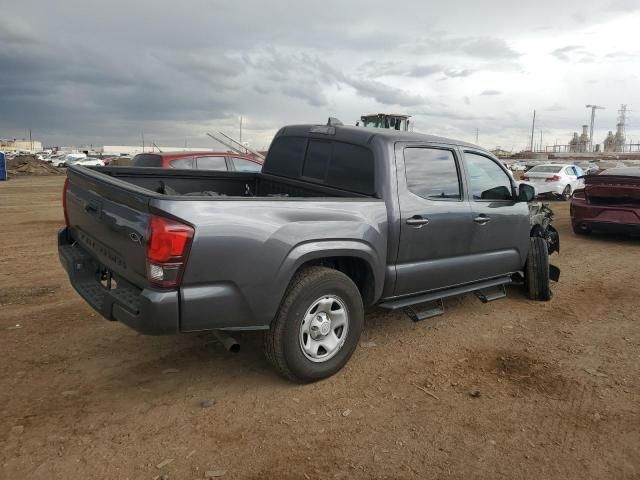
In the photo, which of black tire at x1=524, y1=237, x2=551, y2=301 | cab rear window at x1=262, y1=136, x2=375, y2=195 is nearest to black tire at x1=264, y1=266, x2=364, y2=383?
cab rear window at x1=262, y1=136, x2=375, y2=195

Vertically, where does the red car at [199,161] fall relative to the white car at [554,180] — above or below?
above

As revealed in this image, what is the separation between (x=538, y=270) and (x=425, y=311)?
2.13 metres

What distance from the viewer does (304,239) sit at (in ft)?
11.5

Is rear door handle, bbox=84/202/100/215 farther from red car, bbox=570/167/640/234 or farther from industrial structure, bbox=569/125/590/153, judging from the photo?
industrial structure, bbox=569/125/590/153

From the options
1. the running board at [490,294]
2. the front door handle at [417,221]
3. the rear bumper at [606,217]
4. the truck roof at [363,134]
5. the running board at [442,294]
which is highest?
the truck roof at [363,134]

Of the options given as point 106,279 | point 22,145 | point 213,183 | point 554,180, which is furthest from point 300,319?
point 22,145

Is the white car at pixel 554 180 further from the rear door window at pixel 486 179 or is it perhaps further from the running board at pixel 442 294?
the running board at pixel 442 294

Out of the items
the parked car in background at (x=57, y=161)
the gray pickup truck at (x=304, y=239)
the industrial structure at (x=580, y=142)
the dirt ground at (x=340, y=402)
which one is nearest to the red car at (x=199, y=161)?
the gray pickup truck at (x=304, y=239)

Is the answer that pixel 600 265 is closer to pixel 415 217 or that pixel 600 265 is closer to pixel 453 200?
pixel 453 200

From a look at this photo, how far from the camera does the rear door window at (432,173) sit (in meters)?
4.37

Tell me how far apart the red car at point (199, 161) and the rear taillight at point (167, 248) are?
660cm

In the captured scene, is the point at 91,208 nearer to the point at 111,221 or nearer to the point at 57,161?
the point at 111,221

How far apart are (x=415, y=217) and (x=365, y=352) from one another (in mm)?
1253

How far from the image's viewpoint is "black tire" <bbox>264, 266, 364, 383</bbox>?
351 cm
